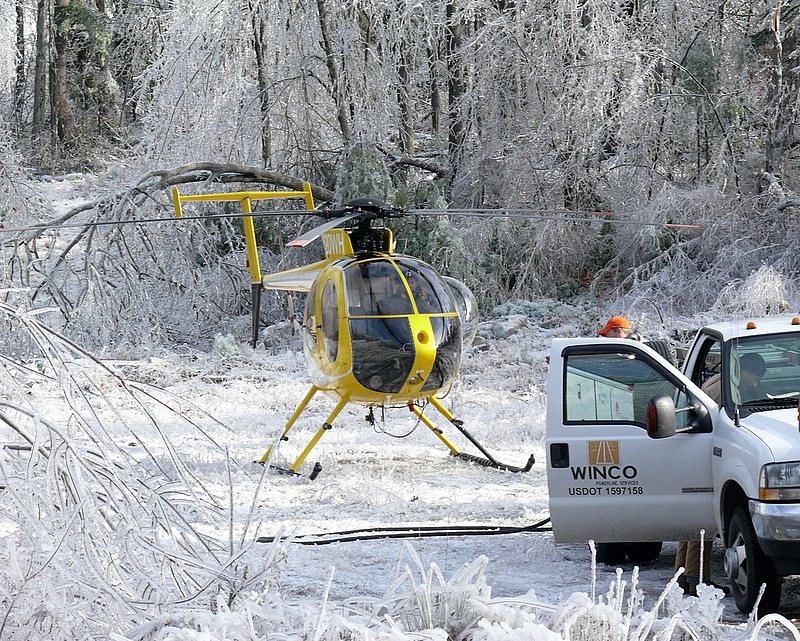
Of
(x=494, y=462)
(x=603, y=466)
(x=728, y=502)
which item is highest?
(x=603, y=466)

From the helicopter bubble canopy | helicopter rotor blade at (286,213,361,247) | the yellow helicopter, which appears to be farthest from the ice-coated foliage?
the helicopter bubble canopy

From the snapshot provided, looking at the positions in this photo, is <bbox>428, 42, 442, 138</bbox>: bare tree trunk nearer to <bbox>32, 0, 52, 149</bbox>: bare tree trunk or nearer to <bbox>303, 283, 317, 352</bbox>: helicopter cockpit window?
<bbox>303, 283, 317, 352</bbox>: helicopter cockpit window

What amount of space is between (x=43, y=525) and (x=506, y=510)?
5195 millimetres

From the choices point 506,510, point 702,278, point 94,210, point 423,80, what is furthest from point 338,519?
point 423,80

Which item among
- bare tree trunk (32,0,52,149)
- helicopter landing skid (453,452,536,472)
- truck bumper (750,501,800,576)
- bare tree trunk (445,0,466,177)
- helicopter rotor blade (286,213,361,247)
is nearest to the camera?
truck bumper (750,501,800,576)

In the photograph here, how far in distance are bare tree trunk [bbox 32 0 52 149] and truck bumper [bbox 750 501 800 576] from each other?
2488 centimetres

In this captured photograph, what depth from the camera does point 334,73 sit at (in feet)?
53.3

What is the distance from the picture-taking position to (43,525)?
9.93ft

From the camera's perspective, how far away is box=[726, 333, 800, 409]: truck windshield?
555 cm

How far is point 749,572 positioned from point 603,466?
3.15ft

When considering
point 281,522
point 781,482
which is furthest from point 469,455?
point 781,482

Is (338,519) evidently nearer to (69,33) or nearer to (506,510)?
(506,510)

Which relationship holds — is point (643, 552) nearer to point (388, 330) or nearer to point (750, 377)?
point (750, 377)

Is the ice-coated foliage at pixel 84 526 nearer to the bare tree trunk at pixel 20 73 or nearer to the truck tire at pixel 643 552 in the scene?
the truck tire at pixel 643 552
